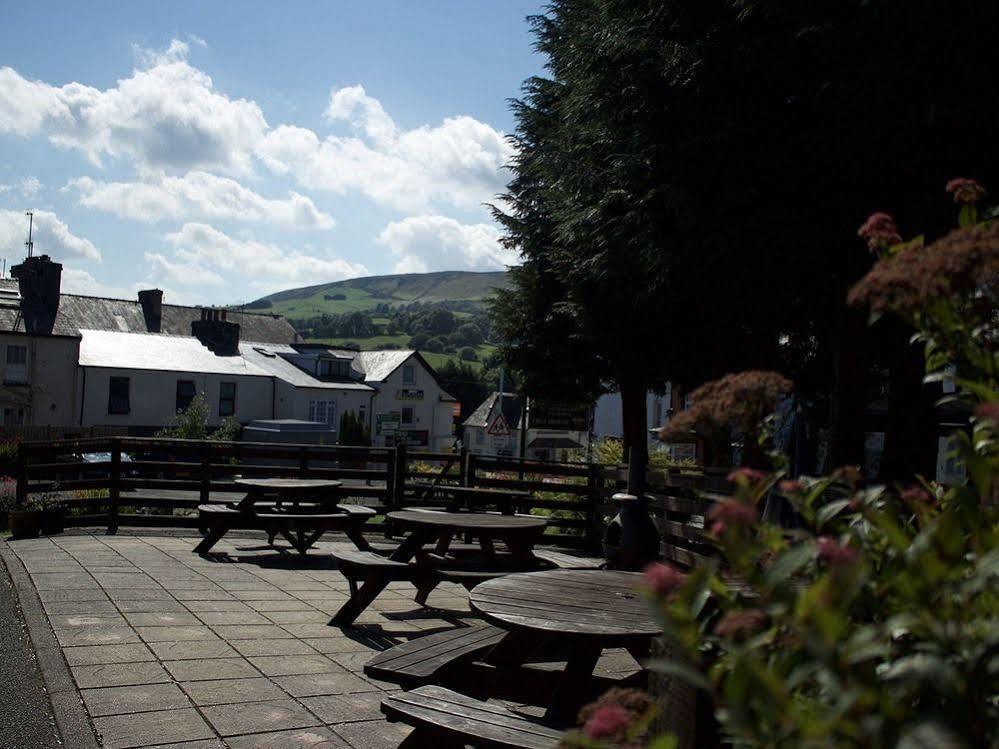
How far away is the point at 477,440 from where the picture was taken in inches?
3209

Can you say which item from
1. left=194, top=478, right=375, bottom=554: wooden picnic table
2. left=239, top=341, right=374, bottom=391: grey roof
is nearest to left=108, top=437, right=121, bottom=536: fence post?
left=194, top=478, right=375, bottom=554: wooden picnic table

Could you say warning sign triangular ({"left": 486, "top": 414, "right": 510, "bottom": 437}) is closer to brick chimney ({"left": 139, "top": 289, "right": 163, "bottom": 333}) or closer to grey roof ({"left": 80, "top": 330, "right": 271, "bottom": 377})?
grey roof ({"left": 80, "top": 330, "right": 271, "bottom": 377})

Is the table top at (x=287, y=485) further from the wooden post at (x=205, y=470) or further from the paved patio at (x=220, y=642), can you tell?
the wooden post at (x=205, y=470)

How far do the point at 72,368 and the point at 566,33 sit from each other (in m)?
35.6

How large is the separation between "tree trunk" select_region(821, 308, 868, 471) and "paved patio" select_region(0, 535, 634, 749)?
5.40 m

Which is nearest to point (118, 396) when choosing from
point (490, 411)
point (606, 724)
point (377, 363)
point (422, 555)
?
point (377, 363)

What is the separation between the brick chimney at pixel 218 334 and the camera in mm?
52481

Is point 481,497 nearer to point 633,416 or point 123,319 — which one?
point 633,416

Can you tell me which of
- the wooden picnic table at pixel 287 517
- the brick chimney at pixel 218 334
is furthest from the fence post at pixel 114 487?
the brick chimney at pixel 218 334

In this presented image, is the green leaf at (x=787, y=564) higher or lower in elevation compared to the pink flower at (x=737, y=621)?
higher

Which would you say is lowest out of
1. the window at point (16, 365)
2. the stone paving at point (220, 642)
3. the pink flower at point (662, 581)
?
the stone paving at point (220, 642)

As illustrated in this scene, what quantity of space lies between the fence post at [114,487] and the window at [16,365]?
33.1 metres

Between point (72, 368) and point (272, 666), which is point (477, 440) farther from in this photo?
point (272, 666)

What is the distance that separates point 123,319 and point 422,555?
4942cm
